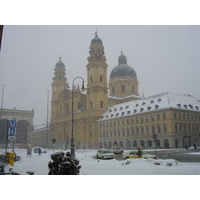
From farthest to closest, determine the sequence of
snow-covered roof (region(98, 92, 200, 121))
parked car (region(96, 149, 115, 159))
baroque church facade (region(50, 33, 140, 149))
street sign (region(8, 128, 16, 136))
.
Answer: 1. baroque church facade (region(50, 33, 140, 149))
2. parked car (region(96, 149, 115, 159))
3. snow-covered roof (region(98, 92, 200, 121))
4. street sign (region(8, 128, 16, 136))

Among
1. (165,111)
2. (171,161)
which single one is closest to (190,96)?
(165,111)

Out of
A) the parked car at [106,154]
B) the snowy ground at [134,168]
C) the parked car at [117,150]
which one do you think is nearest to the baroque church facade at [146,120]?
the parked car at [117,150]

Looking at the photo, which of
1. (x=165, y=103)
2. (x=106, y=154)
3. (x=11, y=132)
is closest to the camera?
(x=11, y=132)

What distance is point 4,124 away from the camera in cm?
1267

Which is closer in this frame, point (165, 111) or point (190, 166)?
point (190, 166)

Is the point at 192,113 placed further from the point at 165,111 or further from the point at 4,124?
the point at 4,124

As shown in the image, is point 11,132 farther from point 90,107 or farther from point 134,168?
point 90,107

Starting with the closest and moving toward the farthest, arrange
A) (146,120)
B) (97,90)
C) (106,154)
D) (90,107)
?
(106,154) → (146,120) → (97,90) → (90,107)

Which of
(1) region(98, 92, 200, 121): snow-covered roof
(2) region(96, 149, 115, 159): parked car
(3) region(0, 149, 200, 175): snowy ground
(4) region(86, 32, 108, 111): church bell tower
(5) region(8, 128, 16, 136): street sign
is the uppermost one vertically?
(4) region(86, 32, 108, 111): church bell tower

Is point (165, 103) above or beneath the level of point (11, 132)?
above

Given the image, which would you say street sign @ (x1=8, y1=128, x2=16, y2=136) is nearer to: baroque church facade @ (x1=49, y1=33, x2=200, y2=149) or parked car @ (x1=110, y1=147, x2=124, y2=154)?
baroque church facade @ (x1=49, y1=33, x2=200, y2=149)

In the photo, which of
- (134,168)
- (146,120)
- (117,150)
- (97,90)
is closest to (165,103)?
(146,120)

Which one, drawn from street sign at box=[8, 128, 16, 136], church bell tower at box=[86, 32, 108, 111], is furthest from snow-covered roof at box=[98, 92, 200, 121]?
church bell tower at box=[86, 32, 108, 111]

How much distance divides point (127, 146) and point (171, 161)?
7255 millimetres
